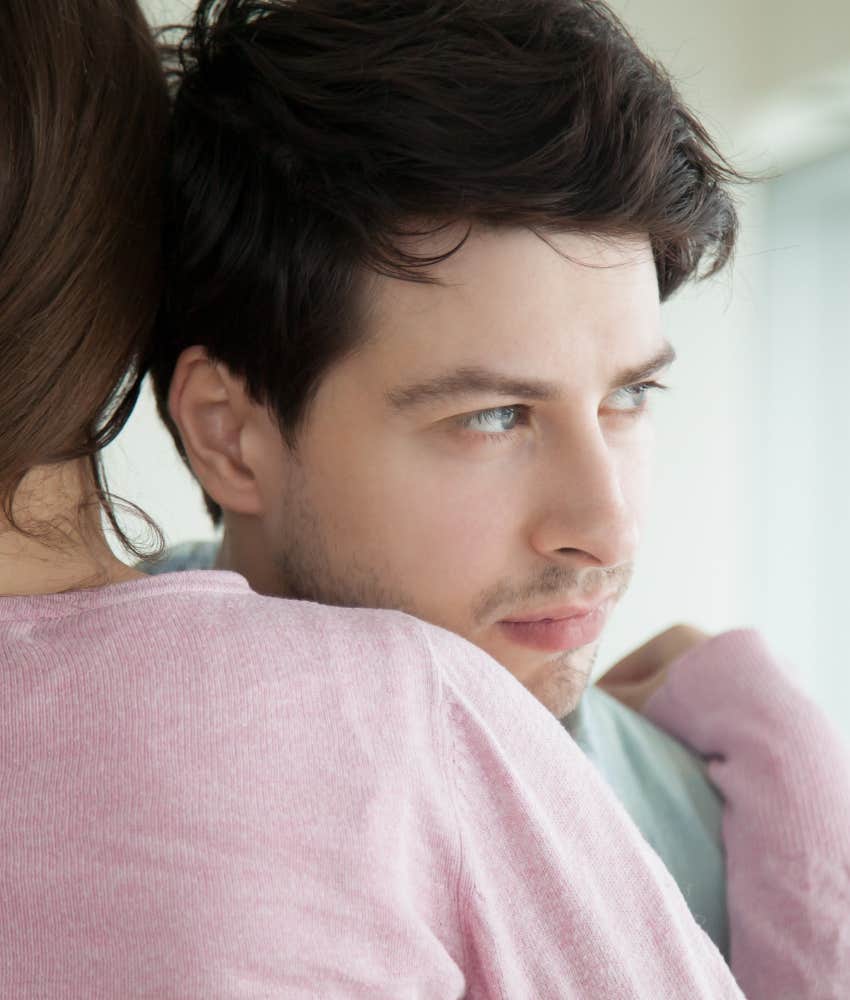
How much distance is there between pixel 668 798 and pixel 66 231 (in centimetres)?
66

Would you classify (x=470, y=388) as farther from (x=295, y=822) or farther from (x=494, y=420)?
(x=295, y=822)

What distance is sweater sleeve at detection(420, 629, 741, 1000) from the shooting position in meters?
0.67

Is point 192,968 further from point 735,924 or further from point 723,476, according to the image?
point 723,476

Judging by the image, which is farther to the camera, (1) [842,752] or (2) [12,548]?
(1) [842,752]

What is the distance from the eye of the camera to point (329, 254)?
99 centimetres

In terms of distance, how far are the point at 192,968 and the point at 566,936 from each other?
0.66 ft

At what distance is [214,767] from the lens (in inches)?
24.2

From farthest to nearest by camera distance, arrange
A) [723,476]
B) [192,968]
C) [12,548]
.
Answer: [723,476]
[12,548]
[192,968]

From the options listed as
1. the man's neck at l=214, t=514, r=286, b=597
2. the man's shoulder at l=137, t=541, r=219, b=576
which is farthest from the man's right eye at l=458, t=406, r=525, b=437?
the man's shoulder at l=137, t=541, r=219, b=576

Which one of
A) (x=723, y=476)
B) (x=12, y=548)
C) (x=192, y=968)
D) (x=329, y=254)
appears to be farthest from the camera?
(x=723, y=476)

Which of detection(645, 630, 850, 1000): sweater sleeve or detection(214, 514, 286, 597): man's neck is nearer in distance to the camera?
detection(645, 630, 850, 1000): sweater sleeve

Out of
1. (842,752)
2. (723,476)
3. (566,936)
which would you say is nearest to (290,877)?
(566,936)

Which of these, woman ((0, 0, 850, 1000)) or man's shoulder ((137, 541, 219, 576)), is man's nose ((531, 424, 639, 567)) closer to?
woman ((0, 0, 850, 1000))

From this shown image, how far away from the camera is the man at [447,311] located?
94cm
